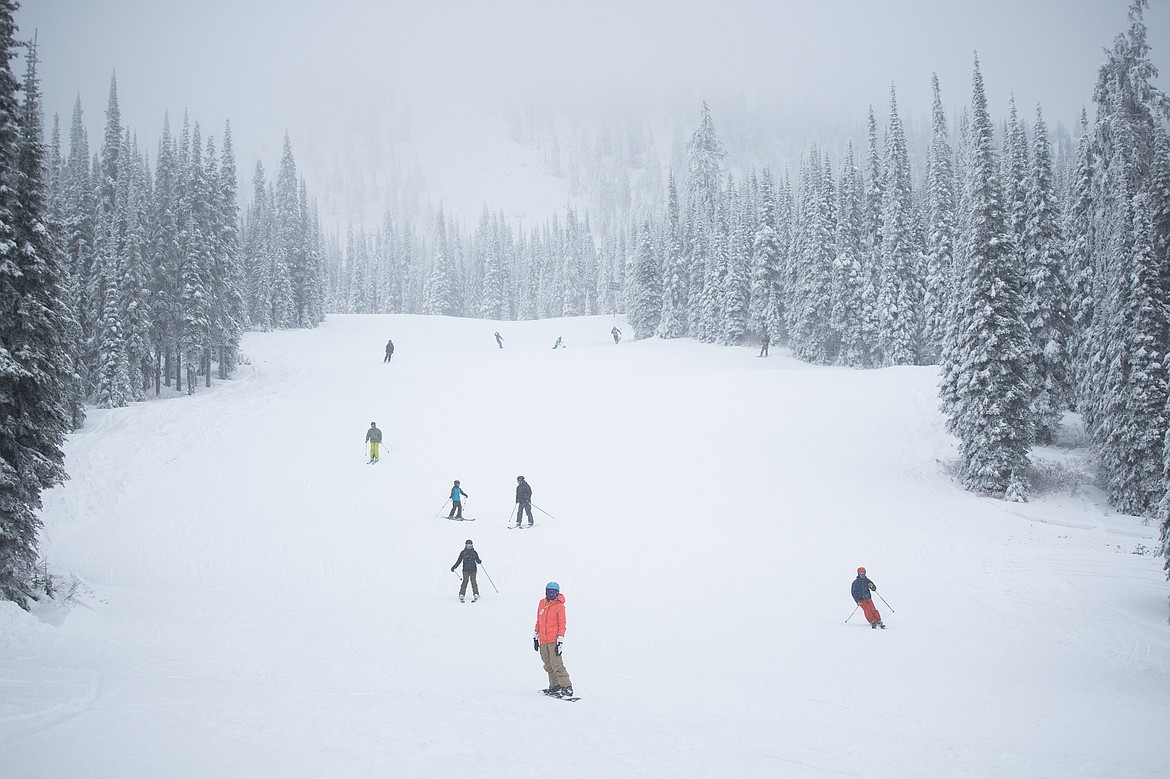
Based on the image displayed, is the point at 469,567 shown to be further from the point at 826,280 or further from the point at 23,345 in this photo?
the point at 826,280

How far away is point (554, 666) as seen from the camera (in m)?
9.33

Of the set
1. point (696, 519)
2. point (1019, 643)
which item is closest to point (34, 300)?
point (696, 519)

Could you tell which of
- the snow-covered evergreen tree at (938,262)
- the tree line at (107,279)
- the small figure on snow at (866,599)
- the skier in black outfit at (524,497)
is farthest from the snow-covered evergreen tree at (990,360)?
the tree line at (107,279)

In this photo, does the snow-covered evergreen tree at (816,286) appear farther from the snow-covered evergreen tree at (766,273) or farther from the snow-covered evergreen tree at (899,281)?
the snow-covered evergreen tree at (899,281)

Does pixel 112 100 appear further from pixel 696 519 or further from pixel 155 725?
pixel 155 725

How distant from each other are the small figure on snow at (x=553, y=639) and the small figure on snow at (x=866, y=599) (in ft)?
26.2

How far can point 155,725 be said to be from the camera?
699 centimetres

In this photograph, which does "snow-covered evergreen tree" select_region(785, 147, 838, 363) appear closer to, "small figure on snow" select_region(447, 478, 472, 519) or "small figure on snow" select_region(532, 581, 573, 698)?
"small figure on snow" select_region(447, 478, 472, 519)

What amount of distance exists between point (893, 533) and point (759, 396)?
1627 centimetres

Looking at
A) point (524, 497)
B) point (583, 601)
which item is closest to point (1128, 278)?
point (524, 497)

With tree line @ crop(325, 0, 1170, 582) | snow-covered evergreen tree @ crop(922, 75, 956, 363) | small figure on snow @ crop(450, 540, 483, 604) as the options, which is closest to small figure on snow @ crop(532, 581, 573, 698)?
small figure on snow @ crop(450, 540, 483, 604)

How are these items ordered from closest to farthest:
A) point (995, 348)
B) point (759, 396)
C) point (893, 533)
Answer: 1. point (893, 533)
2. point (995, 348)
3. point (759, 396)

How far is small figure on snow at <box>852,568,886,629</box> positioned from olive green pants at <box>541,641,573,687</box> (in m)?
7.99

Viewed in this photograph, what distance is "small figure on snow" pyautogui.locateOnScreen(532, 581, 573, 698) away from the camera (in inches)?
364
